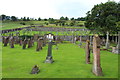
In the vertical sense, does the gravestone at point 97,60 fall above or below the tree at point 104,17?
below

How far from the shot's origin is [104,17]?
3791cm

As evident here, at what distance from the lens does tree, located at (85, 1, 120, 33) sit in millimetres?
35594

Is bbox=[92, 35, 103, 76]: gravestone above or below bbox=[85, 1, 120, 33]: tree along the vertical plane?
below

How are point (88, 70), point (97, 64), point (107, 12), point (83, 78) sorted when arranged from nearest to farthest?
point (83, 78)
point (97, 64)
point (88, 70)
point (107, 12)

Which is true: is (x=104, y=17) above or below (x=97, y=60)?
above

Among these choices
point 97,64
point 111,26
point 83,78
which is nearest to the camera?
point 83,78

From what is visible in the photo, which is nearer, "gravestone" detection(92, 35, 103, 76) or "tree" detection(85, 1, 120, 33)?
"gravestone" detection(92, 35, 103, 76)

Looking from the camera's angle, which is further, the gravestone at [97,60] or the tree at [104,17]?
the tree at [104,17]

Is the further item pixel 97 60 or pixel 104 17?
pixel 104 17

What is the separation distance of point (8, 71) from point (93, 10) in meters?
31.1

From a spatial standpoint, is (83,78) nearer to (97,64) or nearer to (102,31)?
(97,64)

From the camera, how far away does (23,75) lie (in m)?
13.0

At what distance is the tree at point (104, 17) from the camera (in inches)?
1401

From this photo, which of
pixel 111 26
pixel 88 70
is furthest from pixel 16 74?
pixel 111 26
